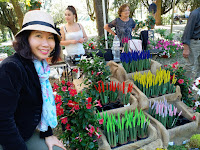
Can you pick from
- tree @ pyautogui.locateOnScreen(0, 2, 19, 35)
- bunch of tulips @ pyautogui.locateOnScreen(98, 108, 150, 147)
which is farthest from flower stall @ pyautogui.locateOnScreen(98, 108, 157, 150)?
tree @ pyautogui.locateOnScreen(0, 2, 19, 35)

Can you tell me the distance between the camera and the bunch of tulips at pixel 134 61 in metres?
2.94

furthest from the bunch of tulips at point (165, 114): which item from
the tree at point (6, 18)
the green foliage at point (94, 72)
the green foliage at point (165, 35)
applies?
the tree at point (6, 18)

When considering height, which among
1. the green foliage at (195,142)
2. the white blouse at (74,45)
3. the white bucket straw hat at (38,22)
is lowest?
the green foliage at (195,142)

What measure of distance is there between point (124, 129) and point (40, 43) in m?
1.24

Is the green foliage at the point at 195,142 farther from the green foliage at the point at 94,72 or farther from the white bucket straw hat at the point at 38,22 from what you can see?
the white bucket straw hat at the point at 38,22

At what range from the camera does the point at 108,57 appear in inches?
134

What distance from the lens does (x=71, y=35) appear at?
3.65 metres

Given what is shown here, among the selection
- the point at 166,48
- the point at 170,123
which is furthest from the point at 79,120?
the point at 166,48

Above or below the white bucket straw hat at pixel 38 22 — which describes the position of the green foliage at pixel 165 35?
below

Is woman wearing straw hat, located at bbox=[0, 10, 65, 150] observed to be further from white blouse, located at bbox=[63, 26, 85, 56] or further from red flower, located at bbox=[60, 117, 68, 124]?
white blouse, located at bbox=[63, 26, 85, 56]

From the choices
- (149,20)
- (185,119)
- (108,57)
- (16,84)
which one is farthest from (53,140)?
(149,20)

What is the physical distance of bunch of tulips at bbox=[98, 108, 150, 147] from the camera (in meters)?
1.78

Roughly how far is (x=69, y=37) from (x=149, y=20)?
146 inches

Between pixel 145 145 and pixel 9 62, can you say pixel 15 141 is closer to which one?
pixel 9 62
